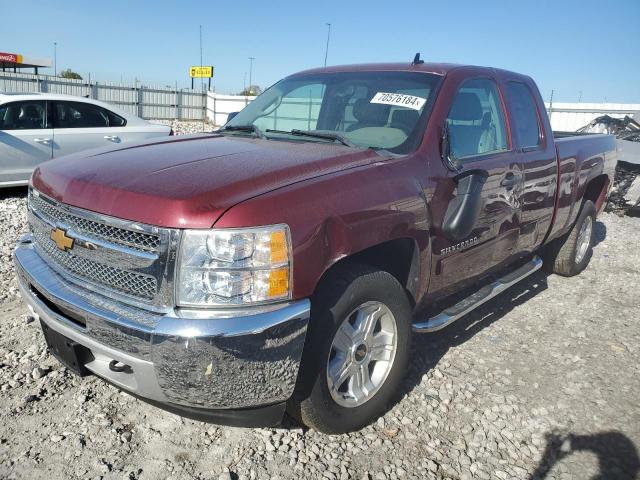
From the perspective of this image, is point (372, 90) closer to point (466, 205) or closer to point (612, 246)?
point (466, 205)

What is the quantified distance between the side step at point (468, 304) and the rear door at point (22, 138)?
20.7 feet

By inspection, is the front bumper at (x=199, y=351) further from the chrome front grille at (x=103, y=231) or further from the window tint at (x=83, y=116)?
the window tint at (x=83, y=116)

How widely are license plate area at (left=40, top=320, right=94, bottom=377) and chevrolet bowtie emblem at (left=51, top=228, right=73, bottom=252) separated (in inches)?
15.7

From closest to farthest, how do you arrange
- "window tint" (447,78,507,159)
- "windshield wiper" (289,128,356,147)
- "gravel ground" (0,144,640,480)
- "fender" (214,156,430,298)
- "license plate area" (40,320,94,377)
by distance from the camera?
"fender" (214,156,430,298)
"license plate area" (40,320,94,377)
"gravel ground" (0,144,640,480)
"windshield wiper" (289,128,356,147)
"window tint" (447,78,507,159)

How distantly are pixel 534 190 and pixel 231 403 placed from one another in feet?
9.33

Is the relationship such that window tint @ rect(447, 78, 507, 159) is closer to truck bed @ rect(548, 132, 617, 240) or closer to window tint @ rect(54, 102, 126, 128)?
truck bed @ rect(548, 132, 617, 240)

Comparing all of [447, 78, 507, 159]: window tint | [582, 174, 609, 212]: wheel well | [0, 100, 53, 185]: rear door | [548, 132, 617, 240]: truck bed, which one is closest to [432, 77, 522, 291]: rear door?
[447, 78, 507, 159]: window tint

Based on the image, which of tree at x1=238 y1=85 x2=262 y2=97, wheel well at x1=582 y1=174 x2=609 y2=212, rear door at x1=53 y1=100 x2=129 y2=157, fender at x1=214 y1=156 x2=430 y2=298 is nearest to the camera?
fender at x1=214 y1=156 x2=430 y2=298

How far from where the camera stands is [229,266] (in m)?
2.02

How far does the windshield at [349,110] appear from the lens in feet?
10.0

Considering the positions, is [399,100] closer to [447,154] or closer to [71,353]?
[447,154]

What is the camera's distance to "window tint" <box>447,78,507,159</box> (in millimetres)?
3248

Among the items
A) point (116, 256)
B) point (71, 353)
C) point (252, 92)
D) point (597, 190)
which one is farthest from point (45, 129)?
point (252, 92)

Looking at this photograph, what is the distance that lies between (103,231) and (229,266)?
0.64m
